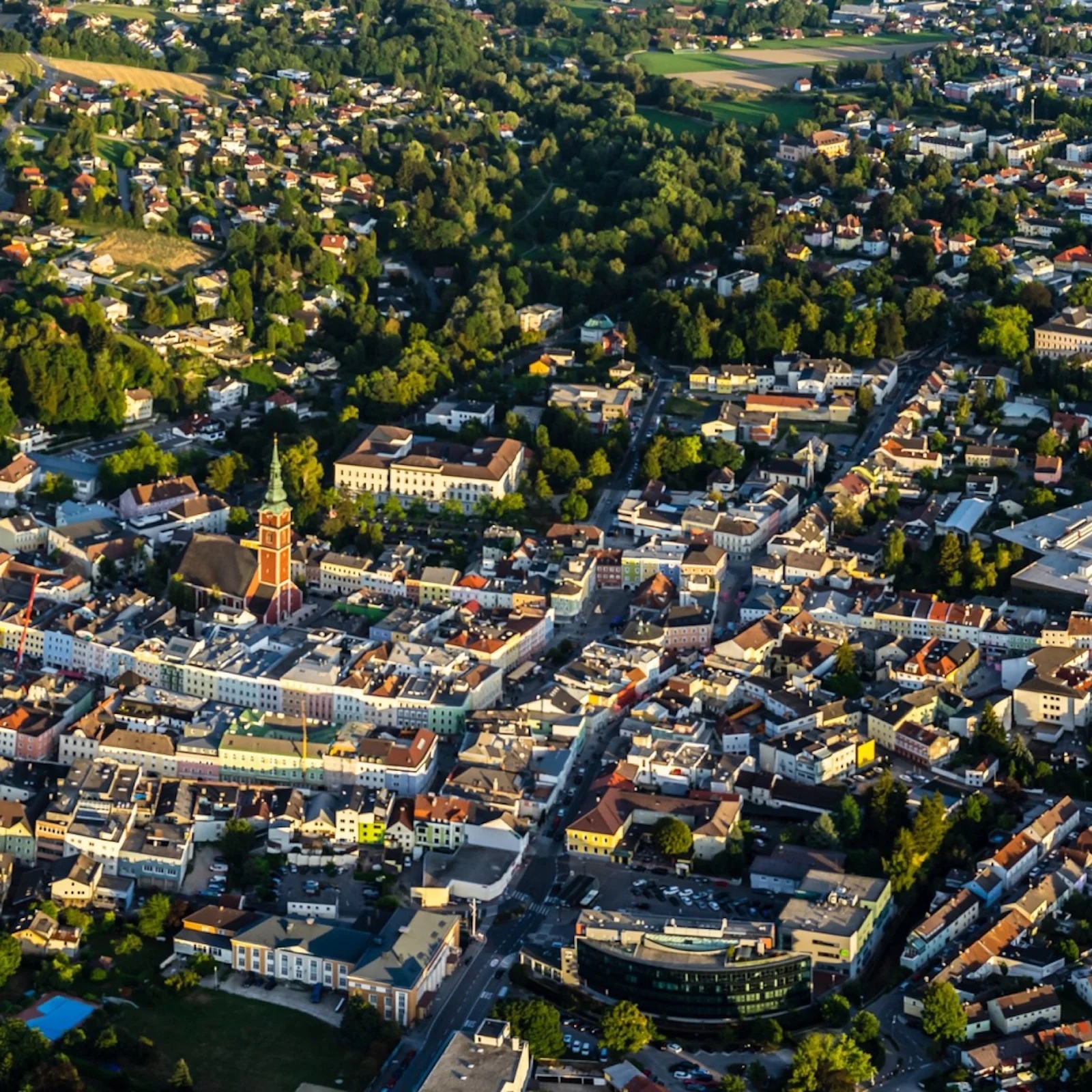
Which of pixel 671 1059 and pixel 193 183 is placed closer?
pixel 671 1059

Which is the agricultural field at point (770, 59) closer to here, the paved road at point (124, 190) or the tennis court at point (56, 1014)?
the paved road at point (124, 190)

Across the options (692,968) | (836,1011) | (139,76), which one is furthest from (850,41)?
(836,1011)

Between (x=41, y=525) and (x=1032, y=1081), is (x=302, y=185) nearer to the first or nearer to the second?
(x=41, y=525)

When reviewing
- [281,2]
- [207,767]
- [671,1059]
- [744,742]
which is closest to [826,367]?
[744,742]

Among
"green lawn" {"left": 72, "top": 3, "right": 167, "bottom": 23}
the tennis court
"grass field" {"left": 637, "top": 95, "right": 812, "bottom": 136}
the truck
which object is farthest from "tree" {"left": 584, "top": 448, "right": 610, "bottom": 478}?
"green lawn" {"left": 72, "top": 3, "right": 167, "bottom": 23}

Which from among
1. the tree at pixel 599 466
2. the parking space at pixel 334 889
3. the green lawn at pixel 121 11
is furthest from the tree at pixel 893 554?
the green lawn at pixel 121 11

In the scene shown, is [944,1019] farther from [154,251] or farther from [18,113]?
[18,113]
